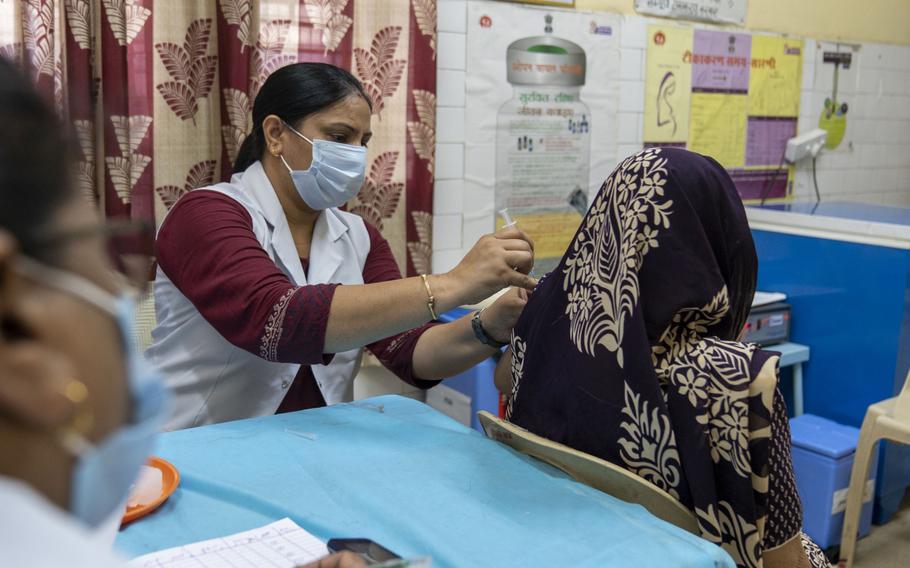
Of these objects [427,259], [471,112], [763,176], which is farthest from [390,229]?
[763,176]

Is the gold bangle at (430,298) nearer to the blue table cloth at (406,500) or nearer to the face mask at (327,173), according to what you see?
the blue table cloth at (406,500)

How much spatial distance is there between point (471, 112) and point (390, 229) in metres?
0.52

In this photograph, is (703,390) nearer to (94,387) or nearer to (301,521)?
(301,521)

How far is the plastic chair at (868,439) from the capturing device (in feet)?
8.02

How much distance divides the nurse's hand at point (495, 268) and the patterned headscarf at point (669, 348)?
193 millimetres

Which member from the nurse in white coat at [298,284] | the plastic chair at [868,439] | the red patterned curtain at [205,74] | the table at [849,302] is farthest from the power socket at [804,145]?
the nurse in white coat at [298,284]

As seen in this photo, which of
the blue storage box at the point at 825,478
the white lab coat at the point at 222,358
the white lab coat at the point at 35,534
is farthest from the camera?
the blue storage box at the point at 825,478

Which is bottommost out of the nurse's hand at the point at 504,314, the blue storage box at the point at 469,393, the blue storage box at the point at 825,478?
the blue storage box at the point at 825,478

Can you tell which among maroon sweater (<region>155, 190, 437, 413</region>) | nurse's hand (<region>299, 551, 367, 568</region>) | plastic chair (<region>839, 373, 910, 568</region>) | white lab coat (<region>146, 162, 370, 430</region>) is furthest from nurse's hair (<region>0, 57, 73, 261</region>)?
plastic chair (<region>839, 373, 910, 568</region>)

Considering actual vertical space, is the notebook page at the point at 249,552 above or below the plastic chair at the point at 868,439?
above

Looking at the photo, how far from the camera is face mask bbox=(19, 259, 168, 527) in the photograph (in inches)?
19.3

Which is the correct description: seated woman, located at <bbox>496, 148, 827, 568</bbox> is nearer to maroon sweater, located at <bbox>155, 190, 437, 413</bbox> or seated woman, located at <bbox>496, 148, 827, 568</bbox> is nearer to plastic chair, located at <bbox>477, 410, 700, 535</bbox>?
plastic chair, located at <bbox>477, 410, 700, 535</bbox>

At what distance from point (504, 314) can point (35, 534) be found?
46.9 inches

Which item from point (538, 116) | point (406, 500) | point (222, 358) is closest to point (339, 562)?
point (406, 500)
